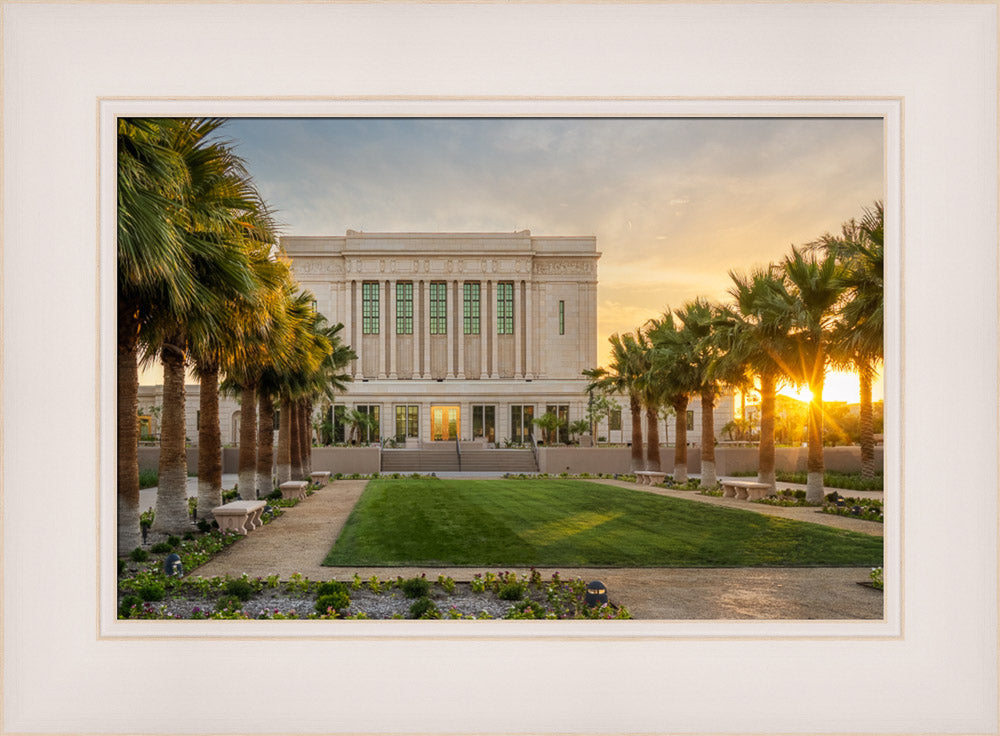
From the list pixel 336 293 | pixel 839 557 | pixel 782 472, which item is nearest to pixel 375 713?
pixel 839 557

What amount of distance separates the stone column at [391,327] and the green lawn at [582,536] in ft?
118

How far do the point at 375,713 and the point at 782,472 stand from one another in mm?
27573

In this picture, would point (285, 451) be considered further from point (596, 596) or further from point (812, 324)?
point (596, 596)

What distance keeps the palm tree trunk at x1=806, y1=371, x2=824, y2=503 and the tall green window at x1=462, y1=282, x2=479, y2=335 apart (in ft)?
132

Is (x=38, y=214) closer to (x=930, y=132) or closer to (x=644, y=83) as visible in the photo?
(x=644, y=83)

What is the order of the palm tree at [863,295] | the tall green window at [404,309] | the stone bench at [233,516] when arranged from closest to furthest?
1. the palm tree at [863,295]
2. the stone bench at [233,516]
3. the tall green window at [404,309]

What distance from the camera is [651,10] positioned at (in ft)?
18.5

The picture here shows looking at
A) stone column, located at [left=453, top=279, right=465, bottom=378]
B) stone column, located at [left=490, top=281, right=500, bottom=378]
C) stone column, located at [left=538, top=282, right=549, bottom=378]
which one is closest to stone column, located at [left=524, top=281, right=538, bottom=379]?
stone column, located at [left=538, top=282, right=549, bottom=378]

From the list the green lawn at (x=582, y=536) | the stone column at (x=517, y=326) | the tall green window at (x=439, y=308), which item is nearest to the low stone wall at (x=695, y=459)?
the green lawn at (x=582, y=536)

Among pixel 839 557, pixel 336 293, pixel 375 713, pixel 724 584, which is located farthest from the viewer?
pixel 336 293

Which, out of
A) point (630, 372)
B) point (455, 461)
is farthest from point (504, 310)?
point (630, 372)

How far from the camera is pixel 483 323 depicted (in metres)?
56.1

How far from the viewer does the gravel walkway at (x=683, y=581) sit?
7594 mm

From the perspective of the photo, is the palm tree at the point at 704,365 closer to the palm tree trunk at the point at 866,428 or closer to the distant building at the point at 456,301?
the palm tree trunk at the point at 866,428
